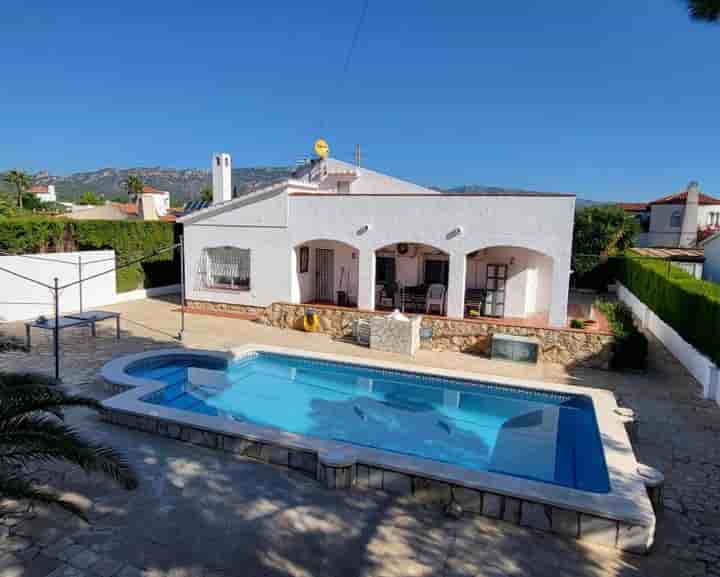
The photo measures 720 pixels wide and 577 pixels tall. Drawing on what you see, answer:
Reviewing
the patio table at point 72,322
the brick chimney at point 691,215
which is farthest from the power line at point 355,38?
the brick chimney at point 691,215

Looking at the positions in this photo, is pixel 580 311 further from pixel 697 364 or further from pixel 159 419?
pixel 159 419

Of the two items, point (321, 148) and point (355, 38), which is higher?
point (355, 38)

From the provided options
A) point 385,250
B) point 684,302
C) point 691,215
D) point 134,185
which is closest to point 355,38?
point 385,250

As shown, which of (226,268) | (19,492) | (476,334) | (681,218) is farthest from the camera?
(681,218)

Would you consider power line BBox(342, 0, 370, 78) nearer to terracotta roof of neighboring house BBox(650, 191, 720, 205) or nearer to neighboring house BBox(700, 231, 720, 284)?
neighboring house BBox(700, 231, 720, 284)

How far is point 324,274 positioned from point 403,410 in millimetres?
12565

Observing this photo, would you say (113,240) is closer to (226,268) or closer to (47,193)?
(226,268)

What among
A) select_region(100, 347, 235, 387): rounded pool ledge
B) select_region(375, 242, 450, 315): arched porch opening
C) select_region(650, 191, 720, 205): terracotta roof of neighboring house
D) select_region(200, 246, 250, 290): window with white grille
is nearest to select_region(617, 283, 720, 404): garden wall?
select_region(375, 242, 450, 315): arched porch opening

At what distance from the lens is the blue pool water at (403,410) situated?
1116 cm

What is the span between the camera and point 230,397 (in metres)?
14.3

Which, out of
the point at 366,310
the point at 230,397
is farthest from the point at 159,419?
the point at 366,310

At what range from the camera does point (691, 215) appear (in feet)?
182

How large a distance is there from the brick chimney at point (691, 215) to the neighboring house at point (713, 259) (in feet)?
88.5

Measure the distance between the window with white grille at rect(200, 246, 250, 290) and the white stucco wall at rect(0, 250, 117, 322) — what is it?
16.9ft
